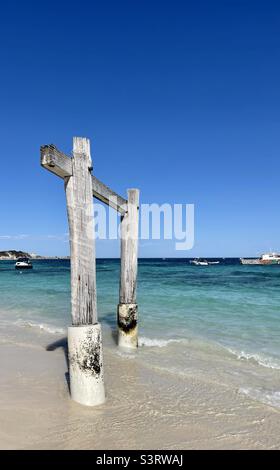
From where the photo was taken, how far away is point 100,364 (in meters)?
4.67

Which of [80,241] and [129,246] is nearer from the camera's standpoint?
[80,241]

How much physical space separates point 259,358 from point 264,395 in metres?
2.15

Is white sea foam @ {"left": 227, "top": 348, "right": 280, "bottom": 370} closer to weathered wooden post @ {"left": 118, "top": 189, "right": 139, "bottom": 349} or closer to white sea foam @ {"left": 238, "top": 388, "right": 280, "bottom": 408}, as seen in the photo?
white sea foam @ {"left": 238, "top": 388, "right": 280, "bottom": 408}

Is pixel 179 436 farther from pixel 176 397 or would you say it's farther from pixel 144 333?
pixel 144 333

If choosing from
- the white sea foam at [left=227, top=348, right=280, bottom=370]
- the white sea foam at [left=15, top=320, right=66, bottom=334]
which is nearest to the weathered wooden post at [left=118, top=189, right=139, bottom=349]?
the white sea foam at [left=227, top=348, right=280, bottom=370]

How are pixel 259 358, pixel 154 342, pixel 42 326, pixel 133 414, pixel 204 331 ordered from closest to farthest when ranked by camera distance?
pixel 133 414, pixel 259 358, pixel 154 342, pixel 204 331, pixel 42 326

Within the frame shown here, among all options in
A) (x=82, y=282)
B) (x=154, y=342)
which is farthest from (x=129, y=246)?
(x=82, y=282)

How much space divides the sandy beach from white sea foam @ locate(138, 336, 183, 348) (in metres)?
1.98

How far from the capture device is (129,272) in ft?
25.9

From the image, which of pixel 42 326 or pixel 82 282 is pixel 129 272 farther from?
pixel 42 326

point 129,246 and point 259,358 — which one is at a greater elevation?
point 129,246

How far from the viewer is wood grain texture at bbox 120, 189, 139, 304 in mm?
7871

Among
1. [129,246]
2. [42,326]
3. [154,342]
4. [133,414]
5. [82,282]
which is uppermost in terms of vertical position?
[129,246]
